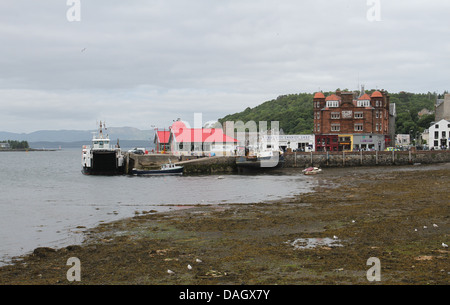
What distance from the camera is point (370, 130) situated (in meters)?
92.8

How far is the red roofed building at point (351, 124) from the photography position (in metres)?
92.6

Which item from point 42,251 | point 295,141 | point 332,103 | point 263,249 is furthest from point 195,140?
point 263,249

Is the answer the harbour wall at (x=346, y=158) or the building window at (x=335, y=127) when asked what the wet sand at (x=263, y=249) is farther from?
the building window at (x=335, y=127)

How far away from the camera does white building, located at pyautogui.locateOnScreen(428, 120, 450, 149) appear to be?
9412 centimetres

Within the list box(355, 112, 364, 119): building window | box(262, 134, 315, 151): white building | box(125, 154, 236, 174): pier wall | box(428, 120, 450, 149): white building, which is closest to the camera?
box(125, 154, 236, 174): pier wall

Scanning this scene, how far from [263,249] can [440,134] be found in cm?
9105

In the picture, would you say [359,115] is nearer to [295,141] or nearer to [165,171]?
[295,141]

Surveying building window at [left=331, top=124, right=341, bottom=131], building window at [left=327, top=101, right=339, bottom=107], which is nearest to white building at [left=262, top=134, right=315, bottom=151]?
building window at [left=331, top=124, right=341, bottom=131]

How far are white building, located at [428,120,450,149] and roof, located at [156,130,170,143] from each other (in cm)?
5653

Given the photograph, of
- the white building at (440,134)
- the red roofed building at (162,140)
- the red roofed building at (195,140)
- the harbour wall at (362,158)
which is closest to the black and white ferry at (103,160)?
the red roofed building at (195,140)

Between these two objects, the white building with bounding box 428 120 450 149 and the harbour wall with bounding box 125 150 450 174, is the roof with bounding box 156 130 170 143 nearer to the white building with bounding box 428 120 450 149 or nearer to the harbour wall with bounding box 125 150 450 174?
the harbour wall with bounding box 125 150 450 174

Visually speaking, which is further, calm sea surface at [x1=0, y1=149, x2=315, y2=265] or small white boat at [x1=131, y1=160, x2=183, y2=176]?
small white boat at [x1=131, y1=160, x2=183, y2=176]

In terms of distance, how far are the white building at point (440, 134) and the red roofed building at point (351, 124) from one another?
35.4 ft
